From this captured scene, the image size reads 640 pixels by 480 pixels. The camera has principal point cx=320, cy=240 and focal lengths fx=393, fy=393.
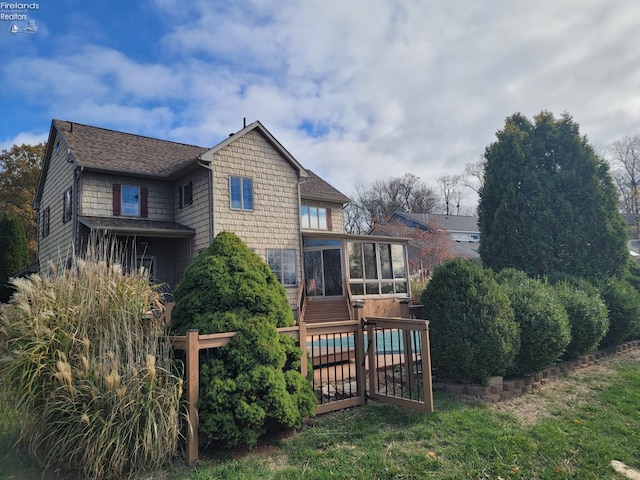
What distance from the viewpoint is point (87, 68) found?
31.4 ft

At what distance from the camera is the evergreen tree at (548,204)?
10.5m

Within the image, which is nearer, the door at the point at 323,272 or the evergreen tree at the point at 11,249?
the door at the point at 323,272

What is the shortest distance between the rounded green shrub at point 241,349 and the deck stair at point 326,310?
31.2 feet

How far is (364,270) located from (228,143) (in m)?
7.08

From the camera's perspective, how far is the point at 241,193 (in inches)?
541

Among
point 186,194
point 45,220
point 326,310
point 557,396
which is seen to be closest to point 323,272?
point 326,310

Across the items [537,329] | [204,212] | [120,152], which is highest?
[120,152]

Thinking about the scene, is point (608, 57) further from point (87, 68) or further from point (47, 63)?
point (47, 63)

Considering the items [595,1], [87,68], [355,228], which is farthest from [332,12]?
[355,228]

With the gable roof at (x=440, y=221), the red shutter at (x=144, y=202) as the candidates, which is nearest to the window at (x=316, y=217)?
the red shutter at (x=144, y=202)

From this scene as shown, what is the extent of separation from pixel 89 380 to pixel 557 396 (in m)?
5.67

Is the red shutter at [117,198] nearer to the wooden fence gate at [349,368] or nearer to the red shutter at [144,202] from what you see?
the red shutter at [144,202]

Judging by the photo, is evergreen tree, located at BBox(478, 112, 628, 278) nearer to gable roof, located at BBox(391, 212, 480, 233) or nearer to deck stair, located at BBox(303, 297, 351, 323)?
deck stair, located at BBox(303, 297, 351, 323)

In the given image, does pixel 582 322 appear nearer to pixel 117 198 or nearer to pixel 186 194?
pixel 186 194
